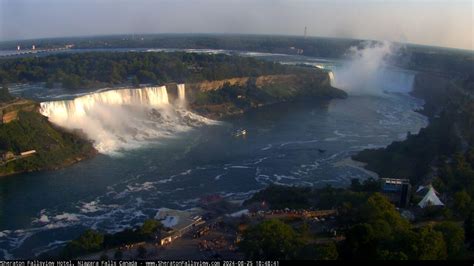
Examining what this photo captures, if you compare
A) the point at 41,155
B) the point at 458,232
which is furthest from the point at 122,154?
Answer: the point at 458,232

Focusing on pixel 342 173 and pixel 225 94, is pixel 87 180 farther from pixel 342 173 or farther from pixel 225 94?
pixel 225 94

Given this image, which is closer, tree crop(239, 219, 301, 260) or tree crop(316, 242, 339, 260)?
tree crop(316, 242, 339, 260)

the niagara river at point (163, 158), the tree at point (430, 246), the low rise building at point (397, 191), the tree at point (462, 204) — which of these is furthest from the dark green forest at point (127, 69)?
the tree at point (430, 246)

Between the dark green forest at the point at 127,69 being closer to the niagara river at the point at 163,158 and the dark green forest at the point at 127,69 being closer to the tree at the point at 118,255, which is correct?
the niagara river at the point at 163,158

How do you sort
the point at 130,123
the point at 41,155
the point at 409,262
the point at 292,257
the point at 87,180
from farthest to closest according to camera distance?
the point at 130,123 < the point at 41,155 < the point at 87,180 < the point at 292,257 < the point at 409,262

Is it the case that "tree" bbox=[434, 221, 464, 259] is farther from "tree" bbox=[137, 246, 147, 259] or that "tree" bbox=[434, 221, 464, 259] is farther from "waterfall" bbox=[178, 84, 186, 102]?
"waterfall" bbox=[178, 84, 186, 102]

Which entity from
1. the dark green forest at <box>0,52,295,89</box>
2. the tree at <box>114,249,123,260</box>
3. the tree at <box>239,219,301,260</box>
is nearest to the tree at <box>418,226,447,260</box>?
the tree at <box>239,219,301,260</box>

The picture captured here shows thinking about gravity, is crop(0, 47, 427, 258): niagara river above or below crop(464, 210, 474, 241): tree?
below
